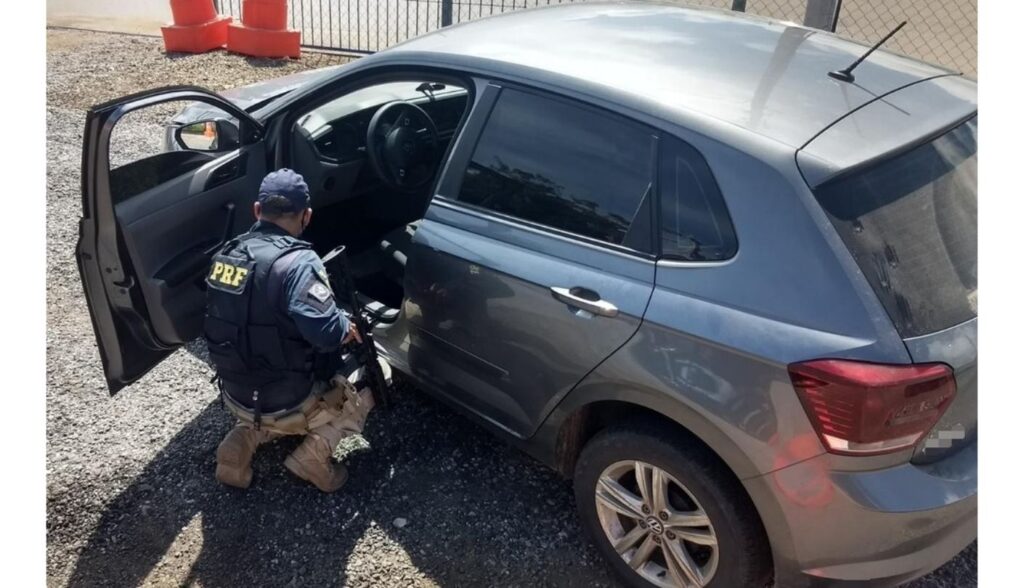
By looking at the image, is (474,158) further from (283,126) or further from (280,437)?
(280,437)

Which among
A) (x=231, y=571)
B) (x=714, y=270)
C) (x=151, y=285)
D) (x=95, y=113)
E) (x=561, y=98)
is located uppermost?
(x=561, y=98)

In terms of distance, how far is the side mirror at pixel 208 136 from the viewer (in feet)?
12.0

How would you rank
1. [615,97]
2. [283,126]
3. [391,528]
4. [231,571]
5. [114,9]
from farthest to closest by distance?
[114,9]
[283,126]
[391,528]
[231,571]
[615,97]

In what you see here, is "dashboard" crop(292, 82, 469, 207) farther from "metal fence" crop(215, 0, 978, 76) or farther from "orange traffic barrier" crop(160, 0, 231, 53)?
"orange traffic barrier" crop(160, 0, 231, 53)

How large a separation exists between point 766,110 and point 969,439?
3.93 feet

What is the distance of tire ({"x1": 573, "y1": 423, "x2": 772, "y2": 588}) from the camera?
2.40 m

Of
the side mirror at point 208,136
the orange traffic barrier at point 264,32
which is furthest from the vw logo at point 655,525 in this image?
the orange traffic barrier at point 264,32

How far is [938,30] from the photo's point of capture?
9.20 m

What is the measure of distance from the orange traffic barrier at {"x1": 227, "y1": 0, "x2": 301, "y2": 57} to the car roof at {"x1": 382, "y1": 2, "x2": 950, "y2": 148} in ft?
20.9

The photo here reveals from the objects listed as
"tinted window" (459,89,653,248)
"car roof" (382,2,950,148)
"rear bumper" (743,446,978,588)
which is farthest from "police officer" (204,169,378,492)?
"rear bumper" (743,446,978,588)

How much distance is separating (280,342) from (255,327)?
4.4 inches

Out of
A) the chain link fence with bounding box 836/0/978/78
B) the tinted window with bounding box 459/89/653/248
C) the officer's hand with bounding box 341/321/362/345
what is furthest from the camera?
the chain link fence with bounding box 836/0/978/78

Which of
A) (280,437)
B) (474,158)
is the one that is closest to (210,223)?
(280,437)

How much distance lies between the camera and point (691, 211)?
2389 millimetres
